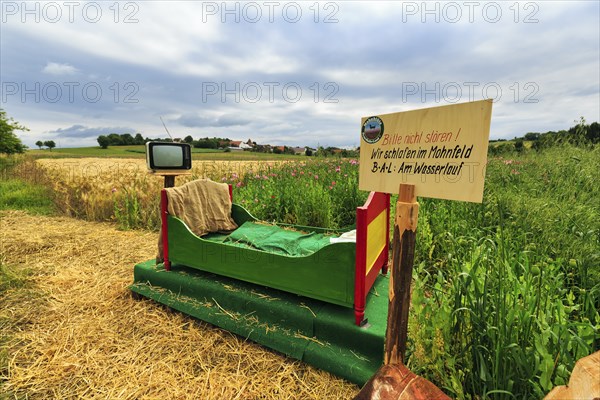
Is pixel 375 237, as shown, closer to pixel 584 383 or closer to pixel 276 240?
pixel 276 240

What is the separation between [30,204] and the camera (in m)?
8.27

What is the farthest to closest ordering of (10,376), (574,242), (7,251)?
(7,251) → (574,242) → (10,376)

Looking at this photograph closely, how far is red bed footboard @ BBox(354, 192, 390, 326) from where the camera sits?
2.01 meters

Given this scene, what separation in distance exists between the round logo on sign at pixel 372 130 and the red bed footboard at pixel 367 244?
478 mm

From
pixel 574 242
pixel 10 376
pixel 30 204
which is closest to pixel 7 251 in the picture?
pixel 10 376

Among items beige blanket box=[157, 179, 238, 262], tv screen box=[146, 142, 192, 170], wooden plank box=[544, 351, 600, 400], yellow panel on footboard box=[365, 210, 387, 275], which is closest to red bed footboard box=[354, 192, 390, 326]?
yellow panel on footboard box=[365, 210, 387, 275]

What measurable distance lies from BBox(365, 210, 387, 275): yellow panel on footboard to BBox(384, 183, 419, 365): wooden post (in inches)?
17.2

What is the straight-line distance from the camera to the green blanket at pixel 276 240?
2809mm

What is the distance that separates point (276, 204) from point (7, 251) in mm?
4285

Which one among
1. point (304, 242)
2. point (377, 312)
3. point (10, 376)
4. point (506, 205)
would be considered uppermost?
point (506, 205)

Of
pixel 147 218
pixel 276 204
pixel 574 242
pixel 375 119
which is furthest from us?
pixel 147 218

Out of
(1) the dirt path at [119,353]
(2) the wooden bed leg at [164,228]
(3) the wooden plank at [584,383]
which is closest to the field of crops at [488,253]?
(3) the wooden plank at [584,383]

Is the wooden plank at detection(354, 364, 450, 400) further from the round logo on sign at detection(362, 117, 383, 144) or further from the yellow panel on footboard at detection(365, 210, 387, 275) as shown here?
Result: the round logo on sign at detection(362, 117, 383, 144)

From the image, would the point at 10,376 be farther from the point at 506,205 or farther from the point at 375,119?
the point at 506,205
